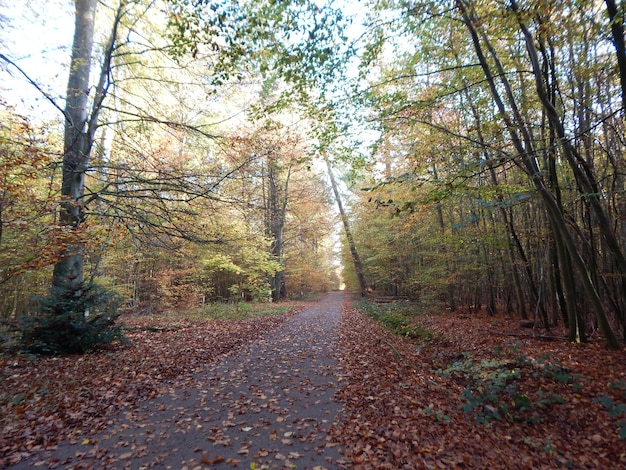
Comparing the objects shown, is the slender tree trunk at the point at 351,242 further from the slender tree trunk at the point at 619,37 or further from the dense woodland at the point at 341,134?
the slender tree trunk at the point at 619,37

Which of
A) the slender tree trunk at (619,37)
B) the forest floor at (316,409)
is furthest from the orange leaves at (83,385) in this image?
the slender tree trunk at (619,37)

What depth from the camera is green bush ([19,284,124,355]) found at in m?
6.58

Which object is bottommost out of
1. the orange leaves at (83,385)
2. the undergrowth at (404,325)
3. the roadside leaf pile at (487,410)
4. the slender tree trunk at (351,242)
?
the roadside leaf pile at (487,410)

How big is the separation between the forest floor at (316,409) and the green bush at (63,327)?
0.51 metres

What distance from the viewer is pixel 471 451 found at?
135 inches

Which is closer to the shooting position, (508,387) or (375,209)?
(508,387)

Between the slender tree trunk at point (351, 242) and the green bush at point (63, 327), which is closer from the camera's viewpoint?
the green bush at point (63, 327)

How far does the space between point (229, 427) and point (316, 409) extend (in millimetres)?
1209

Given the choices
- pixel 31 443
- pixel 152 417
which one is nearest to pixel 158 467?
pixel 152 417

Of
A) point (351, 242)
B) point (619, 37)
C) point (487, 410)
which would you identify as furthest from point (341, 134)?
point (351, 242)

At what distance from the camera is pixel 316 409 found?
4.51m

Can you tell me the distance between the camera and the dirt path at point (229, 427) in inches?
130

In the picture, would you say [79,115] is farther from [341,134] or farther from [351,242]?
[351,242]

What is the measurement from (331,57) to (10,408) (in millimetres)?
7848
